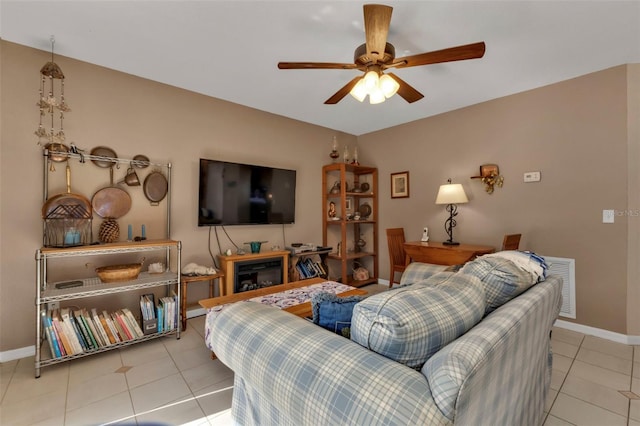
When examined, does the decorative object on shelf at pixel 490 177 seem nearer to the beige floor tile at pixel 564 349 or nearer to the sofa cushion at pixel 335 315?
the beige floor tile at pixel 564 349

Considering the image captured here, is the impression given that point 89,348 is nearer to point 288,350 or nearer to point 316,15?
point 288,350

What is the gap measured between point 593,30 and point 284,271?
343cm

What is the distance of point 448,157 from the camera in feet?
12.0

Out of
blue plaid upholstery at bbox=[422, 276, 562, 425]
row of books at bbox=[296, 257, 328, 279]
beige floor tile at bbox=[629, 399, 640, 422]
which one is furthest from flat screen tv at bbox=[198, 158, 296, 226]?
beige floor tile at bbox=[629, 399, 640, 422]

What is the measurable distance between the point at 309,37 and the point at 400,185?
2599mm

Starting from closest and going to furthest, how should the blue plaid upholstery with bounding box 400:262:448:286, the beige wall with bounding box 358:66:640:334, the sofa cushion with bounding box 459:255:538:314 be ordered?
1. the sofa cushion with bounding box 459:255:538:314
2. the blue plaid upholstery with bounding box 400:262:448:286
3. the beige wall with bounding box 358:66:640:334

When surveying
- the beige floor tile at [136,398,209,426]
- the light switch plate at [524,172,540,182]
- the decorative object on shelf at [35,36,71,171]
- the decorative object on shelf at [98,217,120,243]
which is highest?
the decorative object on shelf at [35,36,71,171]

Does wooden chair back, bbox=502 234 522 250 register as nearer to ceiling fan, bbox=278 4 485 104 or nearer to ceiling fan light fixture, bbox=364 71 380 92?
ceiling fan, bbox=278 4 485 104

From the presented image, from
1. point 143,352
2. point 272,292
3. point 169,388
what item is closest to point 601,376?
point 272,292

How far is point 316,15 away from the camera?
1.88m

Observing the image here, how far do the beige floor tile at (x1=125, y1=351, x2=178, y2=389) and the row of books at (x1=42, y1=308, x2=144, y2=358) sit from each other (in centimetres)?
33

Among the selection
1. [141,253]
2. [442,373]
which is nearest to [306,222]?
[141,253]

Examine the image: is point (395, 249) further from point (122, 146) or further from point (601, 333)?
point (122, 146)

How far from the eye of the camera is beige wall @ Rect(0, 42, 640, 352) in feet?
7.31
